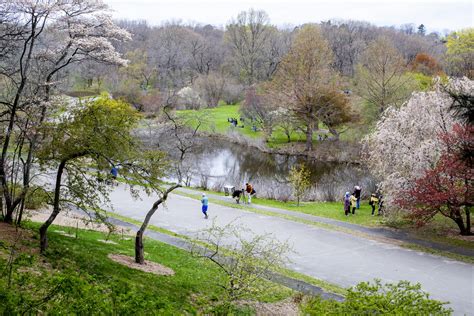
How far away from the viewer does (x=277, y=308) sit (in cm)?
1383

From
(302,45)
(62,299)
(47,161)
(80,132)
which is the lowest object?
(62,299)

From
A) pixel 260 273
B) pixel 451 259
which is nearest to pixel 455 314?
pixel 451 259

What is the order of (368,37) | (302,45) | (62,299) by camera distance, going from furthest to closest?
(368,37)
(302,45)
(62,299)

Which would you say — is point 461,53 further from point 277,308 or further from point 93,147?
point 93,147

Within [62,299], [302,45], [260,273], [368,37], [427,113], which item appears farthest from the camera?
[368,37]

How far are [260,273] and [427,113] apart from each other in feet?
50.7

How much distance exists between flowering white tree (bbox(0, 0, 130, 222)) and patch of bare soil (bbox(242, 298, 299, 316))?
8066mm

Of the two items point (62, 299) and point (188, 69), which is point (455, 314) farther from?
point (188, 69)

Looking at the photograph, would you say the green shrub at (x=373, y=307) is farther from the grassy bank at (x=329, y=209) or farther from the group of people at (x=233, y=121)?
the group of people at (x=233, y=121)

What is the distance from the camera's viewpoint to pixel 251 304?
1348cm

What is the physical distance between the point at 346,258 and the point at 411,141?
26.1ft

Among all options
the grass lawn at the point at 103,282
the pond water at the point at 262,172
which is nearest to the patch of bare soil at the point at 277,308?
the grass lawn at the point at 103,282

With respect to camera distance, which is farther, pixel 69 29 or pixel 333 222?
pixel 333 222

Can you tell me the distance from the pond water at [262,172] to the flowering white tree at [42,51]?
11.9m
